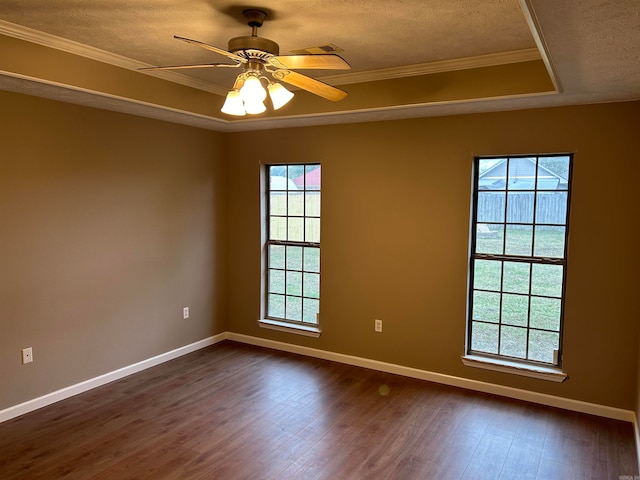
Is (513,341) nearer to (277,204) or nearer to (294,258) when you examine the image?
(294,258)

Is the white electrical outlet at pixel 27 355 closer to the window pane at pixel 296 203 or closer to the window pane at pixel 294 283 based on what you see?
the window pane at pixel 294 283

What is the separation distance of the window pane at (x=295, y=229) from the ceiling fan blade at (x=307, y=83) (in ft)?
6.96

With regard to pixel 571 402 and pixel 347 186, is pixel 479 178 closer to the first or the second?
pixel 347 186

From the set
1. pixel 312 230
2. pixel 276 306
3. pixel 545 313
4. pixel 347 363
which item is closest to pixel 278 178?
pixel 312 230

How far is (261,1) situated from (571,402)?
3561 millimetres

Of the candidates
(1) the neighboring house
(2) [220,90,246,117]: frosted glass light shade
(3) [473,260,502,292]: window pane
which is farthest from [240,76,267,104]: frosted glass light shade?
(3) [473,260,502,292]: window pane

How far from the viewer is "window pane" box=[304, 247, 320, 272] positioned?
475 cm

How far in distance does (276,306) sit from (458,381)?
6.79 ft

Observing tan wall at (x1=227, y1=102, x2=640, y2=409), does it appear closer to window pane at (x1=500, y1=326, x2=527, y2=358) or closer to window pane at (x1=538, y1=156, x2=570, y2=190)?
window pane at (x1=538, y1=156, x2=570, y2=190)

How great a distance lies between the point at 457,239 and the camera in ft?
12.8

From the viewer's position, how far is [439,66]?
11.4ft

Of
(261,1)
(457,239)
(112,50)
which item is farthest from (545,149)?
(112,50)

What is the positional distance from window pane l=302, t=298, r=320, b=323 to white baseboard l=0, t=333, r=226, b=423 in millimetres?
1087

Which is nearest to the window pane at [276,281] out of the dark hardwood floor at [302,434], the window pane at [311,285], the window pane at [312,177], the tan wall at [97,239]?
the window pane at [311,285]
